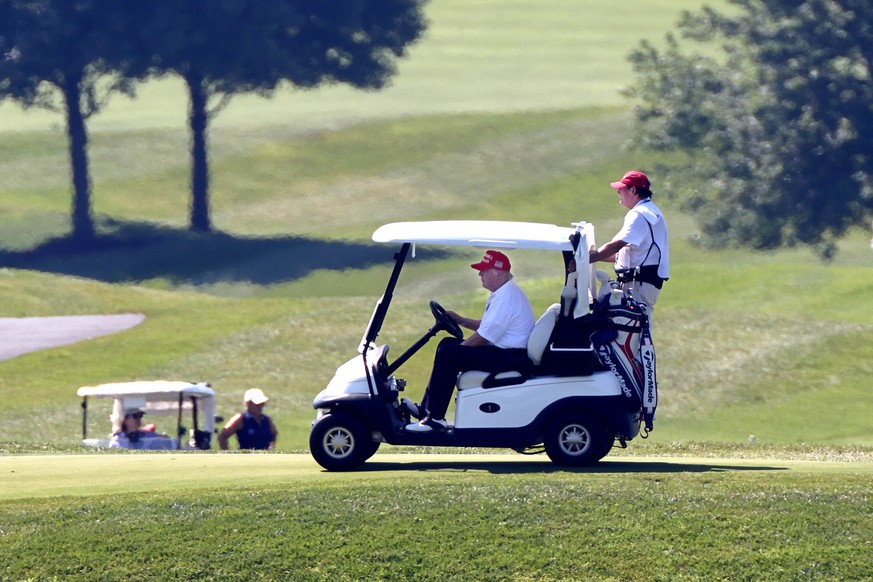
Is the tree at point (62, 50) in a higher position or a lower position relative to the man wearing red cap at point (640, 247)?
higher

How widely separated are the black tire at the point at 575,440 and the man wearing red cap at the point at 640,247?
1.01 meters

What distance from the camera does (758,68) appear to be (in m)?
47.2

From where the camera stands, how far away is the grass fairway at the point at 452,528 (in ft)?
30.9

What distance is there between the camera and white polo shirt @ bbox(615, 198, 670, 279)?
11.7 metres

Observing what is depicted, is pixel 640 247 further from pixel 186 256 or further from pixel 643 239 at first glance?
pixel 186 256

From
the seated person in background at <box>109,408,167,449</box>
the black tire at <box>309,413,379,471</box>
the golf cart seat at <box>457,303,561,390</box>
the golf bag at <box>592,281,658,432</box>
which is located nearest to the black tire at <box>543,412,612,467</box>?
the golf bag at <box>592,281,658,432</box>

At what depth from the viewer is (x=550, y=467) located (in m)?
11.8

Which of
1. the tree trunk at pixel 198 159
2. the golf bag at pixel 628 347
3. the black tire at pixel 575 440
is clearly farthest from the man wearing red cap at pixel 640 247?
the tree trunk at pixel 198 159

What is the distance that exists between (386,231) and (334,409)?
1.36 metres

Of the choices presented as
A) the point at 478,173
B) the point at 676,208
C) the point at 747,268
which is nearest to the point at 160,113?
the point at 478,173

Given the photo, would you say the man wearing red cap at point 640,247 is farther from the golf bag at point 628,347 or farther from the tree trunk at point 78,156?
the tree trunk at point 78,156

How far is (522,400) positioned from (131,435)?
32.3ft

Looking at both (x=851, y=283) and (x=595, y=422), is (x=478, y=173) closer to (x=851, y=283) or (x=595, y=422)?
(x=851, y=283)

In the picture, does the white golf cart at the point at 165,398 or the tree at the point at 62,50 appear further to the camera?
the tree at the point at 62,50
